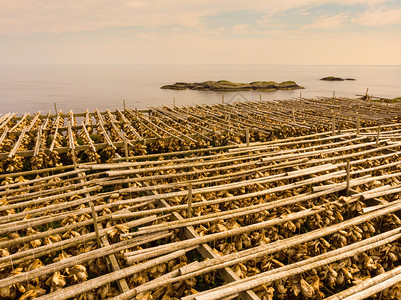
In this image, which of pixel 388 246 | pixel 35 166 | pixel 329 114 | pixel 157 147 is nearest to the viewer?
pixel 388 246

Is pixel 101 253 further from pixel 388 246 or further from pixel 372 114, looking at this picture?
pixel 372 114

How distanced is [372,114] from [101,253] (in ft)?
75.1

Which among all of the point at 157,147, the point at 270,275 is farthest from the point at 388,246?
the point at 157,147

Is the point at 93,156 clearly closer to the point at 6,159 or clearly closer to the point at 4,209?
the point at 6,159

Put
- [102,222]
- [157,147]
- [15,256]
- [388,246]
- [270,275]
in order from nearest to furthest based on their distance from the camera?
[270,275] → [15,256] → [388,246] → [102,222] → [157,147]

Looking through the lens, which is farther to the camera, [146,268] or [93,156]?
[93,156]

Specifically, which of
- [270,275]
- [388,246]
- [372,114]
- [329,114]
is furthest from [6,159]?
[372,114]

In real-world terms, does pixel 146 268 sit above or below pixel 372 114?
below

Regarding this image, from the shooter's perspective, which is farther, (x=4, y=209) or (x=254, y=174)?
(x=254, y=174)

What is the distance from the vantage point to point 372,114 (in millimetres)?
21078

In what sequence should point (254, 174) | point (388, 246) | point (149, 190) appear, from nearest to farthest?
1. point (388, 246)
2. point (149, 190)
3. point (254, 174)

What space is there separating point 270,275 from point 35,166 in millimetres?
10334

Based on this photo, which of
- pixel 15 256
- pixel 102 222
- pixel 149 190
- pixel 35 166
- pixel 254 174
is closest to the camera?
pixel 15 256

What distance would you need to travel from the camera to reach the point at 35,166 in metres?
10.9
